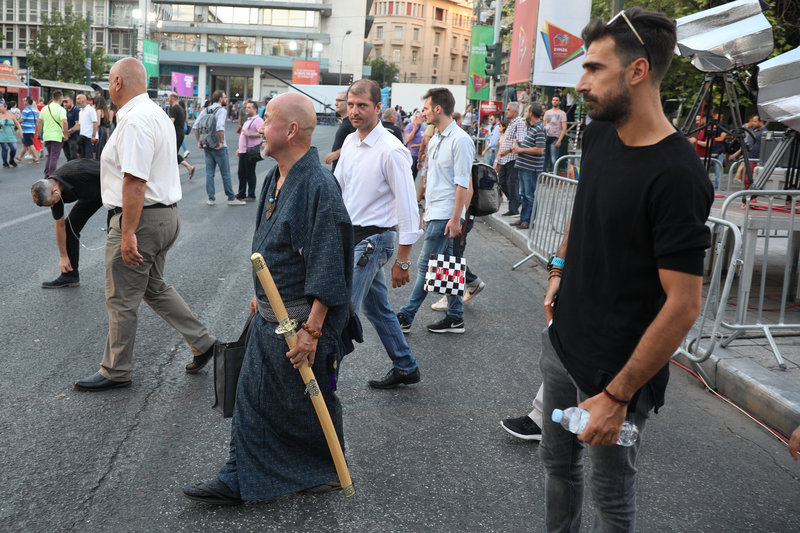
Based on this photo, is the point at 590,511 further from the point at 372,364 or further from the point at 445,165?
the point at 445,165

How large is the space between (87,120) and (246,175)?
19.0ft

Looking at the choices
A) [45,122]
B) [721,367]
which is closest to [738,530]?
[721,367]

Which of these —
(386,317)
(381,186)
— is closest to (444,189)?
(381,186)

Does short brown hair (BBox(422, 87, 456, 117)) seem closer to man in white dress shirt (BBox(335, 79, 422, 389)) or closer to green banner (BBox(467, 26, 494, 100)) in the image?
man in white dress shirt (BBox(335, 79, 422, 389))

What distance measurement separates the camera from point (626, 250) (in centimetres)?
192

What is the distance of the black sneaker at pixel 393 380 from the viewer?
4.60 meters

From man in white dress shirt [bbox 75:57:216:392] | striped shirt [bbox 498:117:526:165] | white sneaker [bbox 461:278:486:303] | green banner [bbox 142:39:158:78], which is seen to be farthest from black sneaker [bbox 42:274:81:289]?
green banner [bbox 142:39:158:78]

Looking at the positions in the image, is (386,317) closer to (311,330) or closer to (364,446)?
(364,446)

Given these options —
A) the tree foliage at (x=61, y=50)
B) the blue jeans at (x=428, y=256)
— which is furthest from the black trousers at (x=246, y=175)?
the tree foliage at (x=61, y=50)

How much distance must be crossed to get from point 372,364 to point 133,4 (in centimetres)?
8902

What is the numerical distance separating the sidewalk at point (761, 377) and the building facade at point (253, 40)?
72.2 metres

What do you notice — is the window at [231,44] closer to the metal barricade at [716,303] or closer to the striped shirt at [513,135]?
the striped shirt at [513,135]

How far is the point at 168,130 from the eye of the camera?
4395 mm

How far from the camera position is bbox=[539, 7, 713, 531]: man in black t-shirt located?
5.86ft
